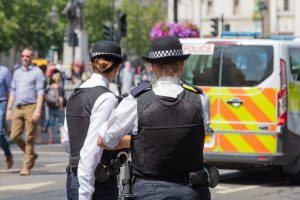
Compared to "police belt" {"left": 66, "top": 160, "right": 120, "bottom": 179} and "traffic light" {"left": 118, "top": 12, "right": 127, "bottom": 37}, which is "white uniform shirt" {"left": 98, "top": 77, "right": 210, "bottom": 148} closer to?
"police belt" {"left": 66, "top": 160, "right": 120, "bottom": 179}

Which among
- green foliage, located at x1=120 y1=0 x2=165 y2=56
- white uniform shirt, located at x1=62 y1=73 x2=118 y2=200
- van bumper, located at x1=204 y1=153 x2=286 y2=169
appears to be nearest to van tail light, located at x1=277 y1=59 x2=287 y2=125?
van bumper, located at x1=204 y1=153 x2=286 y2=169

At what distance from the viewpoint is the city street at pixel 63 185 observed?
11.1m

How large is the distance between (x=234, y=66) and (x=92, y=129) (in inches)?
260

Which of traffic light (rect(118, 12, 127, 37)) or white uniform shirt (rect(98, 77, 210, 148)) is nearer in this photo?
white uniform shirt (rect(98, 77, 210, 148))

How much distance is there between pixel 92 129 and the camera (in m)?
5.68

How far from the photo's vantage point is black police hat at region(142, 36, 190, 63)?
16.1 ft

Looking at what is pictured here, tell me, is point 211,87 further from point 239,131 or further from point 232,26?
point 232,26

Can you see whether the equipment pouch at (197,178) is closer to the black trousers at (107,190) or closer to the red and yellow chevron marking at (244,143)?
the black trousers at (107,190)

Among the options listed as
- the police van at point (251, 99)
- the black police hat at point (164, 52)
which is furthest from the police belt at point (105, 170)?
the police van at point (251, 99)

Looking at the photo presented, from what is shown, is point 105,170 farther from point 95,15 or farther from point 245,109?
point 95,15

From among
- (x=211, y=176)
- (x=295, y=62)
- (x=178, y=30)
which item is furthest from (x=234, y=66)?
(x=178, y=30)

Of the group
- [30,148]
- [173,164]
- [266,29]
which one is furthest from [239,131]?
[266,29]

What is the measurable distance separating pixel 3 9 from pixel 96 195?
62.5 meters

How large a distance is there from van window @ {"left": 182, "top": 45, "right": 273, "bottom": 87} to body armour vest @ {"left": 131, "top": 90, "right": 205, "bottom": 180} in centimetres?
714
